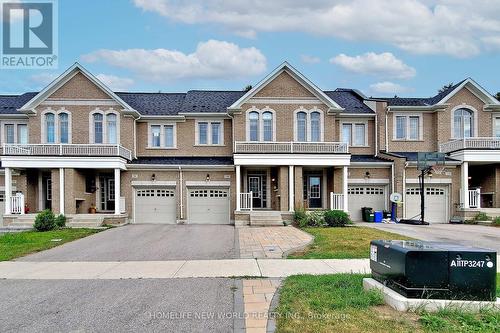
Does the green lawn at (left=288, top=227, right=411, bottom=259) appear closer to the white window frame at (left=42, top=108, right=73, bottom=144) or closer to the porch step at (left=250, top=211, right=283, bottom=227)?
the porch step at (left=250, top=211, right=283, bottom=227)

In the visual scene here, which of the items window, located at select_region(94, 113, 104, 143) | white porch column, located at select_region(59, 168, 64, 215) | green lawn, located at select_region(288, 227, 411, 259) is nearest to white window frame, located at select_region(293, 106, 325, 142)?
green lawn, located at select_region(288, 227, 411, 259)

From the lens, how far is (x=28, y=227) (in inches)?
914

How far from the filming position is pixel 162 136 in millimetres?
28406

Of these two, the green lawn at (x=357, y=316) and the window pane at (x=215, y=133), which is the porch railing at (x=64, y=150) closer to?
the window pane at (x=215, y=133)

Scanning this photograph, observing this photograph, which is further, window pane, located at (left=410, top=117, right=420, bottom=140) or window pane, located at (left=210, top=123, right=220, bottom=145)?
window pane, located at (left=410, top=117, right=420, bottom=140)

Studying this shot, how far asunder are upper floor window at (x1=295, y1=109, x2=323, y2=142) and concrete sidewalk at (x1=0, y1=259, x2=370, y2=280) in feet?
51.0

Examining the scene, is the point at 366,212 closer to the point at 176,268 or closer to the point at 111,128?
the point at 111,128

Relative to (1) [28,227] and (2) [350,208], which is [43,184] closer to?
(1) [28,227]

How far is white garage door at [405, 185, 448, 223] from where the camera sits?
2652 cm

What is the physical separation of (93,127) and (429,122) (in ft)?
72.9

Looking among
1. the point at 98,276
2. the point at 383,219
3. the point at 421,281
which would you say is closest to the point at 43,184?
the point at 98,276

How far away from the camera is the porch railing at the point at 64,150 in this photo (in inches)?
967

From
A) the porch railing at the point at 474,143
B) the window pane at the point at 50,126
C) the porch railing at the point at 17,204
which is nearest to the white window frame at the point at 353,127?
the porch railing at the point at 474,143

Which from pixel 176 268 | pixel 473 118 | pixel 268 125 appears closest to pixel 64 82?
pixel 268 125
